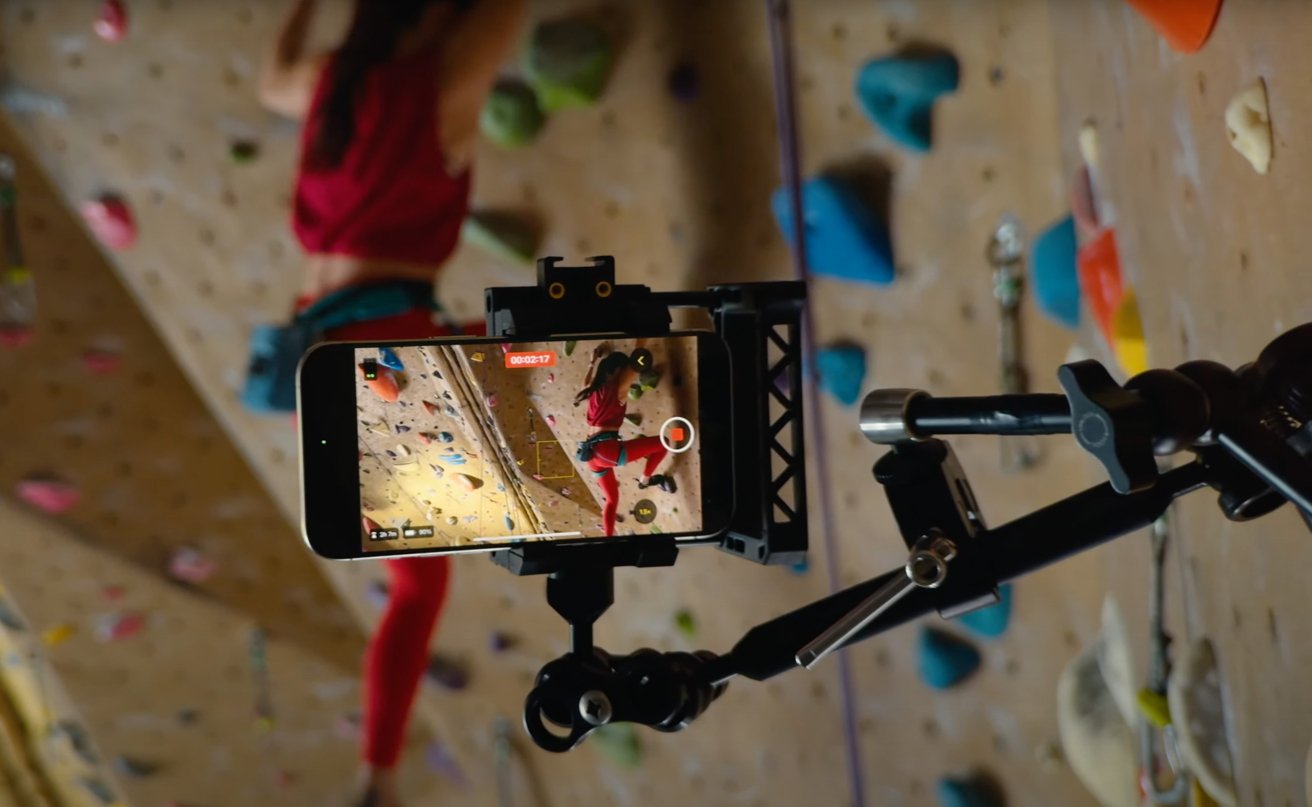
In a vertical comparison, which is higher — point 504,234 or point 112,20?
point 112,20

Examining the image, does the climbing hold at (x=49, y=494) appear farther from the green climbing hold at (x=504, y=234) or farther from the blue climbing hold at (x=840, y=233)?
the blue climbing hold at (x=840, y=233)

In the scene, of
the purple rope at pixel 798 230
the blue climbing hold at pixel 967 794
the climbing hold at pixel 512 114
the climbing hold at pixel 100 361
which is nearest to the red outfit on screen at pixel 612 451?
the purple rope at pixel 798 230

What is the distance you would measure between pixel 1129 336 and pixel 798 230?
45 cm

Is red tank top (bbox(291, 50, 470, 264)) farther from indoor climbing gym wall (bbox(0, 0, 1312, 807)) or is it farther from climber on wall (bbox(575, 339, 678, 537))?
climber on wall (bbox(575, 339, 678, 537))

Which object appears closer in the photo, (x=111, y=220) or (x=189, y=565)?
(x=111, y=220)

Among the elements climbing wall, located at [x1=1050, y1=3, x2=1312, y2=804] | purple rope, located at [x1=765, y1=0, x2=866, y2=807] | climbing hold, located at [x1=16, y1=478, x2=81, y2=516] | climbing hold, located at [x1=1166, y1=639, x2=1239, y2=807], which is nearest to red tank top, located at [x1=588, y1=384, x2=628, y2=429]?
climbing wall, located at [x1=1050, y1=3, x2=1312, y2=804]

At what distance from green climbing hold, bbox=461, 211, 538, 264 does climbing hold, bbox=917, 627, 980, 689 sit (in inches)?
28.9

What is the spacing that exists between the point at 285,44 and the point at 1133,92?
110 centimetres

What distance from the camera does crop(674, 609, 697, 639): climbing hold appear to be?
1.75 metres

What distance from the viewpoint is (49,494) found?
1.90 metres

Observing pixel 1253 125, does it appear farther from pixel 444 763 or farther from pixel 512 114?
pixel 444 763

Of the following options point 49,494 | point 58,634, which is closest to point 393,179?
point 49,494

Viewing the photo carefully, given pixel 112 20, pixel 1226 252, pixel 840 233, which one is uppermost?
pixel 112 20

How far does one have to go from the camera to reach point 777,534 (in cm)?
70
